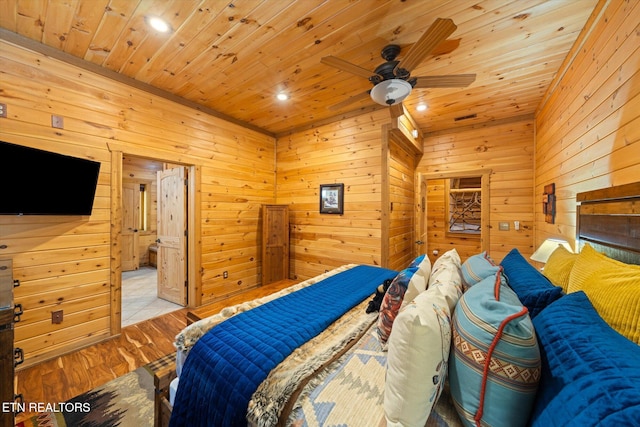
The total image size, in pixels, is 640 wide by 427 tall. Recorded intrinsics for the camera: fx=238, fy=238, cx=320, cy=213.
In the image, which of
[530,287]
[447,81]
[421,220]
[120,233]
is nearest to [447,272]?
[530,287]

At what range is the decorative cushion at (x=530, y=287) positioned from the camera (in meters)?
1.02

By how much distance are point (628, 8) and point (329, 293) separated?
2616 mm

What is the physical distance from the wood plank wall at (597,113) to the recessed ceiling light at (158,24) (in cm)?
314

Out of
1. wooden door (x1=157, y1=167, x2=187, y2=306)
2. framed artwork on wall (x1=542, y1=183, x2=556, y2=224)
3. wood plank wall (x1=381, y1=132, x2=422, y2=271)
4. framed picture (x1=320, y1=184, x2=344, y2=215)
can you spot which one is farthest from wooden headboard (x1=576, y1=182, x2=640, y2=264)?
wooden door (x1=157, y1=167, x2=187, y2=306)

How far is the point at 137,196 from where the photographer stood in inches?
237

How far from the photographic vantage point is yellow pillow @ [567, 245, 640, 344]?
784 millimetres

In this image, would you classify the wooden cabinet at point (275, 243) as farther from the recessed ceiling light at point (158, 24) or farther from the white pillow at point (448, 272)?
the white pillow at point (448, 272)

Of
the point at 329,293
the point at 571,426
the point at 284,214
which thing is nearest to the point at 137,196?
the point at 284,214

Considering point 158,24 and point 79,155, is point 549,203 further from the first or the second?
point 79,155

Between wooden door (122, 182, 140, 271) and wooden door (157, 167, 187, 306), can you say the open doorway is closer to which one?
wooden door (122, 182, 140, 271)

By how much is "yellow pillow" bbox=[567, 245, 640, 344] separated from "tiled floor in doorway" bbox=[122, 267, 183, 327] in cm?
413

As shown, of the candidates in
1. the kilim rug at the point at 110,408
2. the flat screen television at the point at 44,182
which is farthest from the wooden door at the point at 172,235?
the kilim rug at the point at 110,408

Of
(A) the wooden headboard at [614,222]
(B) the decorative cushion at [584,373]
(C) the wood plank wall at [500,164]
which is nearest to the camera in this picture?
(B) the decorative cushion at [584,373]

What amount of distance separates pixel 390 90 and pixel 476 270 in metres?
1.60
